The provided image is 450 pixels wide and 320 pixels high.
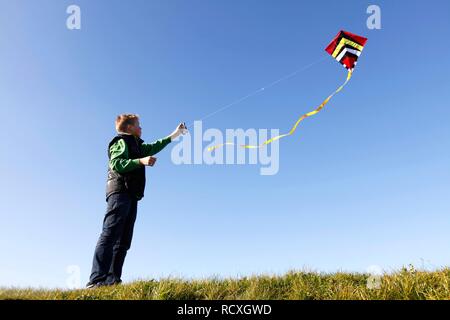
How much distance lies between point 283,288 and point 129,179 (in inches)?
123

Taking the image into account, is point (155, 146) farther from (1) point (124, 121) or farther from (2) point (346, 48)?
(2) point (346, 48)

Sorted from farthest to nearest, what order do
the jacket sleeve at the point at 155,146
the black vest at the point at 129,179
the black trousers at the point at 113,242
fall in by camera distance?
the jacket sleeve at the point at 155,146
the black vest at the point at 129,179
the black trousers at the point at 113,242

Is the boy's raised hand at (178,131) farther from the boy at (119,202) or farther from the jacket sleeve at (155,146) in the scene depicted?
the boy at (119,202)

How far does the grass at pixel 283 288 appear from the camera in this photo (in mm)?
4613

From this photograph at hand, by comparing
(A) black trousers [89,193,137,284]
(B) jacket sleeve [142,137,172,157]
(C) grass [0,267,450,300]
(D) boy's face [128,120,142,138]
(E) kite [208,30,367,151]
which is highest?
(E) kite [208,30,367,151]

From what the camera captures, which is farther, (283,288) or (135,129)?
(135,129)

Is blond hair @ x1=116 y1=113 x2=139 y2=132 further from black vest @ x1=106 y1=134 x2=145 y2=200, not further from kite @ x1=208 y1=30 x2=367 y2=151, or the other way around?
kite @ x1=208 y1=30 x2=367 y2=151

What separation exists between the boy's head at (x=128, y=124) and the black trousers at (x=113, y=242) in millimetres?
→ 1251

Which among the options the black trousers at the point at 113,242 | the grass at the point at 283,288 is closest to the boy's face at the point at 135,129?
the black trousers at the point at 113,242

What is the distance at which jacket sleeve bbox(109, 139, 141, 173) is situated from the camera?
6840mm

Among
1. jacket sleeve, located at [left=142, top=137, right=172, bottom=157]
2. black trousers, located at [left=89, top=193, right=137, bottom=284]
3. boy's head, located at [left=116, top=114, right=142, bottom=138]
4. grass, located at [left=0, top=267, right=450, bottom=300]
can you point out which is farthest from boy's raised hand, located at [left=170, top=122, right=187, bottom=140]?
grass, located at [left=0, top=267, right=450, bottom=300]

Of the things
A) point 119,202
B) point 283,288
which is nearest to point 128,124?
point 119,202

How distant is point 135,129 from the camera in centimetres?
761
